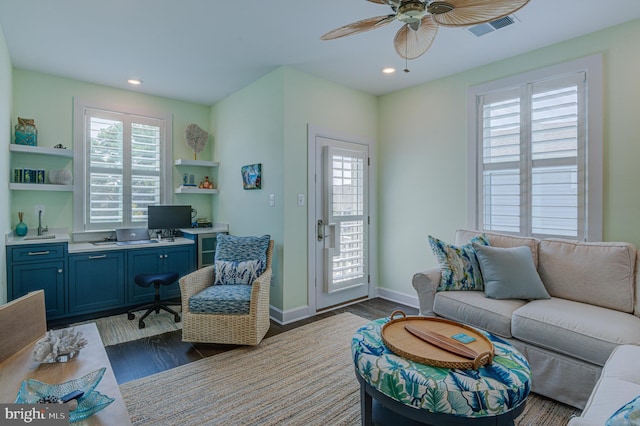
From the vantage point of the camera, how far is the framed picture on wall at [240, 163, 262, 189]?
379 cm

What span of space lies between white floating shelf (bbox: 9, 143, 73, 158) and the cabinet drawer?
110cm

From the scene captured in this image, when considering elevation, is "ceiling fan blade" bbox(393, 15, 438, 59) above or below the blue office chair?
above

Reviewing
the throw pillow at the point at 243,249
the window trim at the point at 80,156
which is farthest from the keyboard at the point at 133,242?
the throw pillow at the point at 243,249

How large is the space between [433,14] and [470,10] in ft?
0.61

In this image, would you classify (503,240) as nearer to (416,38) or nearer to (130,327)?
(416,38)

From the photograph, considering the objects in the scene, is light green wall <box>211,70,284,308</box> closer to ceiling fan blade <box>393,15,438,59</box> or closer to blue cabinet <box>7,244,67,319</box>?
ceiling fan blade <box>393,15,438,59</box>

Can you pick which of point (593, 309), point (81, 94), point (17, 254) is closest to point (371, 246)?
point (593, 309)

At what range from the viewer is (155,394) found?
7.08 feet

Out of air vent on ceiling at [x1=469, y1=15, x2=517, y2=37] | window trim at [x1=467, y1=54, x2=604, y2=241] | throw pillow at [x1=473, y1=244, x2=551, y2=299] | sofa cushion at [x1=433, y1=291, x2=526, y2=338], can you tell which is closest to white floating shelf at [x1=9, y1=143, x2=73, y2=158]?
sofa cushion at [x1=433, y1=291, x2=526, y2=338]

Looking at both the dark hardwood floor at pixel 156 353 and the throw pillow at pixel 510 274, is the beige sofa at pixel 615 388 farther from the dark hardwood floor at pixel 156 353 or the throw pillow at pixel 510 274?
the dark hardwood floor at pixel 156 353

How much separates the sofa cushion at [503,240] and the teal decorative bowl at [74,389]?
Answer: 305 cm

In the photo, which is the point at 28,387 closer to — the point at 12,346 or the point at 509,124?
the point at 12,346

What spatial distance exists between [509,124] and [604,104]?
0.72 metres

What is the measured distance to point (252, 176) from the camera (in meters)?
3.89
